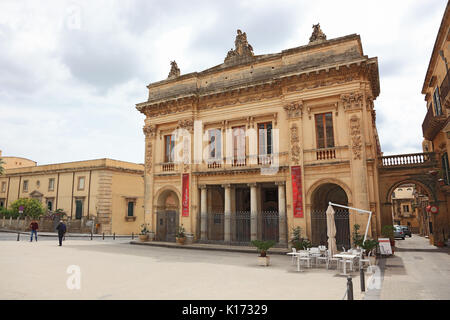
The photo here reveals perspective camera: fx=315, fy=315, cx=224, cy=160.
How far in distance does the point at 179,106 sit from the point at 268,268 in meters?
13.9

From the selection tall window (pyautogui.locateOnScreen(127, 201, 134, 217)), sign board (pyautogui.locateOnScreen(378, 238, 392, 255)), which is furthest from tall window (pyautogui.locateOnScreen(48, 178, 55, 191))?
sign board (pyautogui.locateOnScreen(378, 238, 392, 255))

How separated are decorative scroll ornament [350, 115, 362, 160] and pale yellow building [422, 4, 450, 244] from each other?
402 centimetres

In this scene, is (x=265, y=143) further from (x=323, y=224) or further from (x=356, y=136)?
(x=323, y=224)

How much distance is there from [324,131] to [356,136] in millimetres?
1842

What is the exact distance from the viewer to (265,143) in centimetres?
1959

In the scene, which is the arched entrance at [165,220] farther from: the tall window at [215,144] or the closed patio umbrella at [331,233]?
the closed patio umbrella at [331,233]

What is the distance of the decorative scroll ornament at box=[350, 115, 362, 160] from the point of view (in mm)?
16487

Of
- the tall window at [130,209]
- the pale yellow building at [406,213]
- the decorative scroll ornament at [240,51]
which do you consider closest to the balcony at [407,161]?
the decorative scroll ornament at [240,51]

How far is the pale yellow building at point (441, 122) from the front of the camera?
629 inches

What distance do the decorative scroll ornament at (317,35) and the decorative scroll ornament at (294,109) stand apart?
4.19m

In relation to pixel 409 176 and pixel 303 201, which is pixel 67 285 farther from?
pixel 409 176
